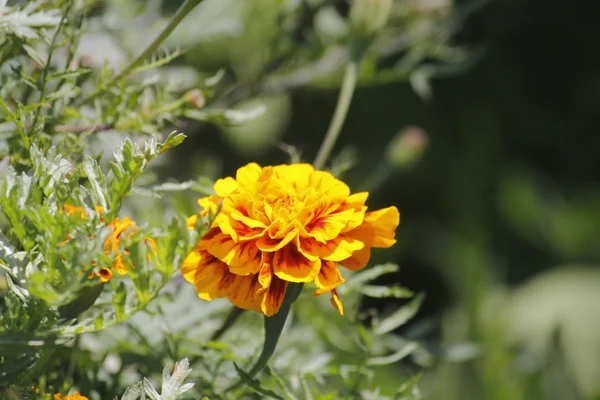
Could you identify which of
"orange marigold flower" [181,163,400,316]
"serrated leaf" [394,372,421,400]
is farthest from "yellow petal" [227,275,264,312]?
"serrated leaf" [394,372,421,400]

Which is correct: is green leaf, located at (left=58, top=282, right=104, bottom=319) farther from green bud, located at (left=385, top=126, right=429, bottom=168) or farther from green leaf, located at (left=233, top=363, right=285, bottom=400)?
green bud, located at (left=385, top=126, right=429, bottom=168)

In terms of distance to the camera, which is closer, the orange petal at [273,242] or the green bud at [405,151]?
the orange petal at [273,242]

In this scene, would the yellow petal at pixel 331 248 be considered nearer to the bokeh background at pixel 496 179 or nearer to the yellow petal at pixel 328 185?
the yellow petal at pixel 328 185

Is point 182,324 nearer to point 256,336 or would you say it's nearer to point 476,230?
point 256,336

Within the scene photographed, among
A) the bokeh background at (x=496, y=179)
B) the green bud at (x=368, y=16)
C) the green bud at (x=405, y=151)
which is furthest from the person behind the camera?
the bokeh background at (x=496, y=179)

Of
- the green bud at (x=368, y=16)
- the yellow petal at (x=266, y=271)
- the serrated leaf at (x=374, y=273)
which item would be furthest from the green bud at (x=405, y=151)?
the yellow petal at (x=266, y=271)

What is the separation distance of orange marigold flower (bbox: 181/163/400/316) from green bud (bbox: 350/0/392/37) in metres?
0.26

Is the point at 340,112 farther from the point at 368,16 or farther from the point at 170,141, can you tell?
the point at 170,141

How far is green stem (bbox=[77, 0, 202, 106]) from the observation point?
1.51 ft

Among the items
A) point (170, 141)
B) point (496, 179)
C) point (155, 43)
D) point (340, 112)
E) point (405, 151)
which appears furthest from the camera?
point (496, 179)

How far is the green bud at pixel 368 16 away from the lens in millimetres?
664

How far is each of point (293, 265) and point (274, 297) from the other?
0.02 m

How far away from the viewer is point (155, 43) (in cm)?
48

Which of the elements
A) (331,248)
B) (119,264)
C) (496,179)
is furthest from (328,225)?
(496,179)
